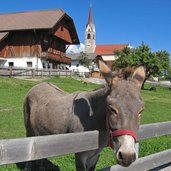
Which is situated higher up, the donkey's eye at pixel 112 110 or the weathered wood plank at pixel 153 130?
the donkey's eye at pixel 112 110

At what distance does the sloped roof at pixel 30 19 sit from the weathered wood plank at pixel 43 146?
42366 mm

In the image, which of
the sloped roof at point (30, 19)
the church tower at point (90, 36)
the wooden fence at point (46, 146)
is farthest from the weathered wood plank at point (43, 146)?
the church tower at point (90, 36)

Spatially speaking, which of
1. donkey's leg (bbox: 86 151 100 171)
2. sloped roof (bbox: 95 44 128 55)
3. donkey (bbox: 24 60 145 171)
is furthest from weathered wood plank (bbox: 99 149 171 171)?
sloped roof (bbox: 95 44 128 55)

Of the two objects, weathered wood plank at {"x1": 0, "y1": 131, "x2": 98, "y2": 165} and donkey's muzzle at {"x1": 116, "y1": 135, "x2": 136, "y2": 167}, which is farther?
donkey's muzzle at {"x1": 116, "y1": 135, "x2": 136, "y2": 167}

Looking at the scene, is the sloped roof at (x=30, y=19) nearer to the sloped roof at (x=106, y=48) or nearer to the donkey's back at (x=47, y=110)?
the donkey's back at (x=47, y=110)

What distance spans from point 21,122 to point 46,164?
15.0 ft

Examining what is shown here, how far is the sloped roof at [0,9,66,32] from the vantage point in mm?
45938

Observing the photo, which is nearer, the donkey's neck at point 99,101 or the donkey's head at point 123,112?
the donkey's head at point 123,112

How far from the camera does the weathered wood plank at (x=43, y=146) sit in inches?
111

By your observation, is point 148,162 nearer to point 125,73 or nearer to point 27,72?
point 125,73

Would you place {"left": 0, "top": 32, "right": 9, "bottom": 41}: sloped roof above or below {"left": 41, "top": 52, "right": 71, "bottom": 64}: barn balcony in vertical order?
above

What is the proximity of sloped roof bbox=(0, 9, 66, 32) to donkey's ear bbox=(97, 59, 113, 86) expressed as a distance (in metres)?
42.2

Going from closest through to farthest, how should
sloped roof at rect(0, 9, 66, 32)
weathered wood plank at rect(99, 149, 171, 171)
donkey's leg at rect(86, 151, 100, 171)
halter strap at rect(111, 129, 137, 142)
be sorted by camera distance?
halter strap at rect(111, 129, 137, 142) < donkey's leg at rect(86, 151, 100, 171) < weathered wood plank at rect(99, 149, 171, 171) < sloped roof at rect(0, 9, 66, 32)

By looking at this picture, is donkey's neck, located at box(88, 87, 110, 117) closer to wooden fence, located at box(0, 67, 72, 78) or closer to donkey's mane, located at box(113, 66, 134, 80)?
donkey's mane, located at box(113, 66, 134, 80)
